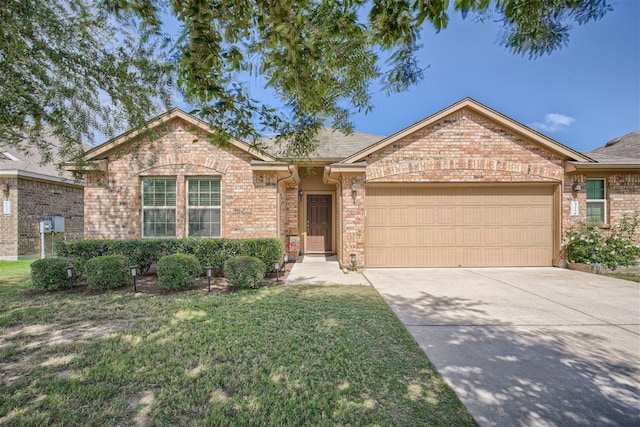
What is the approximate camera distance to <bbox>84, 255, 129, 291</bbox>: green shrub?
5887 mm

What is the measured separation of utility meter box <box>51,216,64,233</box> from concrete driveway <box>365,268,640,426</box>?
41.4ft

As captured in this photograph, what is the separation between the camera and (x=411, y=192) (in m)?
8.66

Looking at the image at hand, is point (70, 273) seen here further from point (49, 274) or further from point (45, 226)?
point (45, 226)

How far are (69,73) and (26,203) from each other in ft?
31.3

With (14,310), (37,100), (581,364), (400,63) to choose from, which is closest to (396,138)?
(400,63)

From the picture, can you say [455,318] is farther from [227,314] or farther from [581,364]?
[227,314]

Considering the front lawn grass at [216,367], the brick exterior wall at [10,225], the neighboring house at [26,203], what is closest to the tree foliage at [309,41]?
the front lawn grass at [216,367]

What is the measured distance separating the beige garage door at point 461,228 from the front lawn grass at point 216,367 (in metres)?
4.12

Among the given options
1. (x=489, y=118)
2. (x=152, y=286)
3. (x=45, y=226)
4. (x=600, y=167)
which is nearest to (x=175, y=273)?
(x=152, y=286)

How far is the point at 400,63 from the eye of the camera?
3.56 metres

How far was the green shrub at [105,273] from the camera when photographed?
589cm

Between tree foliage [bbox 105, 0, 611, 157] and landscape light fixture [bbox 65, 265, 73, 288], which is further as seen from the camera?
landscape light fixture [bbox 65, 265, 73, 288]

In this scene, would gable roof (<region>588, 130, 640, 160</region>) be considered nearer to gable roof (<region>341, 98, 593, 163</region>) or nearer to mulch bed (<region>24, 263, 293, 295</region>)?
gable roof (<region>341, 98, 593, 163</region>)

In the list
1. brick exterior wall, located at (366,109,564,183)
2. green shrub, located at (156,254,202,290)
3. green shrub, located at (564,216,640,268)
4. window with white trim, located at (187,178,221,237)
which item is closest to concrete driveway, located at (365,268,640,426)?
green shrub, located at (564,216,640,268)
